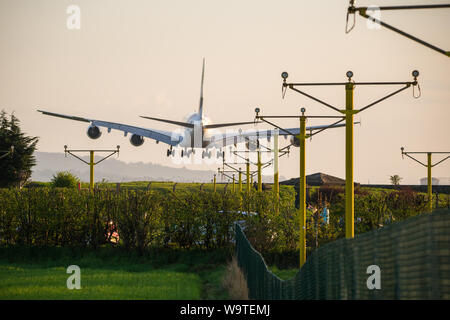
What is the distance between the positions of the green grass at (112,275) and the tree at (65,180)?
189 ft

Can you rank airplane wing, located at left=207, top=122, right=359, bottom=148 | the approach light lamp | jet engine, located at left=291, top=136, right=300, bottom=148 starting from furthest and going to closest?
airplane wing, located at left=207, top=122, right=359, bottom=148
jet engine, located at left=291, top=136, right=300, bottom=148
the approach light lamp

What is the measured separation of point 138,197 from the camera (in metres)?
28.7

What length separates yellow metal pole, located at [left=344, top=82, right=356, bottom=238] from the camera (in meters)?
16.6

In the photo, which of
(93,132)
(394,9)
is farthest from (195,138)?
(394,9)

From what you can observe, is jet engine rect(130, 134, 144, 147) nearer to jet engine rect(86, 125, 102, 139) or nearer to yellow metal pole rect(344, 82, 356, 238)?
jet engine rect(86, 125, 102, 139)

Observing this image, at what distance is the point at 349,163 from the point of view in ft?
55.8

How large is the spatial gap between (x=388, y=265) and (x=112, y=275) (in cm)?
1498

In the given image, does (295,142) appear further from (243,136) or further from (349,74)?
(349,74)

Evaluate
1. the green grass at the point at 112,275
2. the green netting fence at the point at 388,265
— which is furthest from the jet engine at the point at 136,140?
the green netting fence at the point at 388,265

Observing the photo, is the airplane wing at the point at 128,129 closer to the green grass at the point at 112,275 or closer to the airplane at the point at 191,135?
the airplane at the point at 191,135

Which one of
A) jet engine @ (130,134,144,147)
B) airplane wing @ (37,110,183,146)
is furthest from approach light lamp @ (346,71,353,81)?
jet engine @ (130,134,144,147)

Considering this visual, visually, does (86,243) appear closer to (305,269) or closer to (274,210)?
(274,210)

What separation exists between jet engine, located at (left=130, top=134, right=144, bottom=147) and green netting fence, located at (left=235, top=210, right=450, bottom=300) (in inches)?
1610

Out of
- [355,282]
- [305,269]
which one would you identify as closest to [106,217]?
[305,269]
